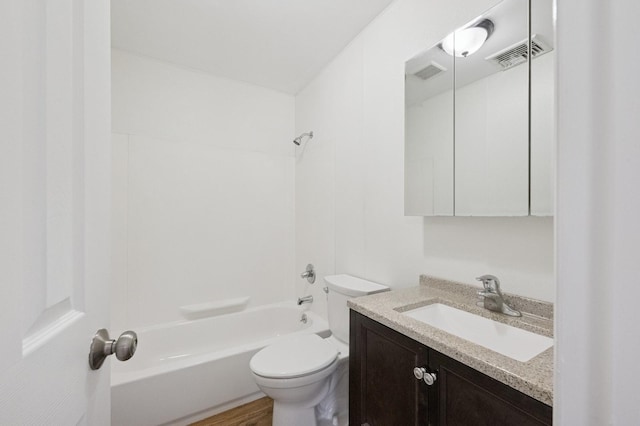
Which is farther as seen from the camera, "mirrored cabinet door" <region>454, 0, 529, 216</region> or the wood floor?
the wood floor

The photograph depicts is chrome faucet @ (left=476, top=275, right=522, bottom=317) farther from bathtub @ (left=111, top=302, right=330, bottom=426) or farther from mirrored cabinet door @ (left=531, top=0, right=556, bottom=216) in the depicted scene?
bathtub @ (left=111, top=302, right=330, bottom=426)

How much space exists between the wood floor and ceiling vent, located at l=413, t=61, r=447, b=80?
7.16 feet

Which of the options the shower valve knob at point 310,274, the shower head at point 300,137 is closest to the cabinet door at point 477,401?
the shower valve knob at point 310,274

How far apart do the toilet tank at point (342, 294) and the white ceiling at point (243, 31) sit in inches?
66.7

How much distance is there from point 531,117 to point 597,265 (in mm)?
990

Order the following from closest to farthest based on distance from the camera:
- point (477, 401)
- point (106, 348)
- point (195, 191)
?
point (106, 348), point (477, 401), point (195, 191)

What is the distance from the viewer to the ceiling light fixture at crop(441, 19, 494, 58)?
3.75ft

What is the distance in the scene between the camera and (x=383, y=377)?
1.05m

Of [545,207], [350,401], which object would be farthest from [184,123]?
[545,207]

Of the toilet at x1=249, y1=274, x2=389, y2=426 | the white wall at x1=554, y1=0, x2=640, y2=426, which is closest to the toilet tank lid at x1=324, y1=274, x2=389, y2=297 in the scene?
the toilet at x1=249, y1=274, x2=389, y2=426

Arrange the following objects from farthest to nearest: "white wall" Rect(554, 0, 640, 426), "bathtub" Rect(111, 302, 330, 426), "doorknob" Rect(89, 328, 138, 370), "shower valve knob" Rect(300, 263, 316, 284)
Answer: "shower valve knob" Rect(300, 263, 316, 284) < "bathtub" Rect(111, 302, 330, 426) < "doorknob" Rect(89, 328, 138, 370) < "white wall" Rect(554, 0, 640, 426)

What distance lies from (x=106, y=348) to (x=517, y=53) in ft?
5.18

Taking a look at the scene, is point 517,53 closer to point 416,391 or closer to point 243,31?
point 416,391

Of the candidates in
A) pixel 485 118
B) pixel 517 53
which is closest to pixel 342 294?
pixel 485 118
